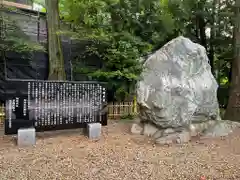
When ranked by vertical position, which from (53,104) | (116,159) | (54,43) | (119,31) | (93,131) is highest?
(119,31)

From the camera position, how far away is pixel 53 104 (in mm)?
4816

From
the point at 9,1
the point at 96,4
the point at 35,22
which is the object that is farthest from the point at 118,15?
the point at 9,1

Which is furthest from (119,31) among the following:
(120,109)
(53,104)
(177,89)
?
(53,104)

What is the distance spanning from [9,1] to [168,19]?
219 inches

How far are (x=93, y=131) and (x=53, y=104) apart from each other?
1073 millimetres

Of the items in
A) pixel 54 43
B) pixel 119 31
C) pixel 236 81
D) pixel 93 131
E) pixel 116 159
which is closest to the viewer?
pixel 116 159

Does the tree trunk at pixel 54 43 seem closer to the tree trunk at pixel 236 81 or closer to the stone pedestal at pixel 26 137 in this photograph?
the stone pedestal at pixel 26 137

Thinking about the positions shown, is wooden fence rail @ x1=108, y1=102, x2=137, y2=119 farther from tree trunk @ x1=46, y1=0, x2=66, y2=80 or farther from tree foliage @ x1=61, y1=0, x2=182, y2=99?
tree trunk @ x1=46, y1=0, x2=66, y2=80

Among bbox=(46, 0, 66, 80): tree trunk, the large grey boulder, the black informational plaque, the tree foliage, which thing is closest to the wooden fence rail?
the tree foliage

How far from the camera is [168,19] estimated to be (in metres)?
8.75

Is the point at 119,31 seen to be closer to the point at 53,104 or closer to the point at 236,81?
the point at 236,81

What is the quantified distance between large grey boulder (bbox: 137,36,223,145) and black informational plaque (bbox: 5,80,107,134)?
41.6 inches

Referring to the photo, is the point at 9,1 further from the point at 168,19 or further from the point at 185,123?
the point at 185,123

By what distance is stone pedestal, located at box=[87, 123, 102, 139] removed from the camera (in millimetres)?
5223
